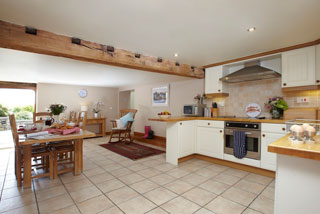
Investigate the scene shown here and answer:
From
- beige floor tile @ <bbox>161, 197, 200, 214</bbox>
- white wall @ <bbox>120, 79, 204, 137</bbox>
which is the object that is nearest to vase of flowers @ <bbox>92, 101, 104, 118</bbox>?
white wall @ <bbox>120, 79, 204, 137</bbox>

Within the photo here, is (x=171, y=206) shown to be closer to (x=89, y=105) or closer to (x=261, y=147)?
(x=261, y=147)

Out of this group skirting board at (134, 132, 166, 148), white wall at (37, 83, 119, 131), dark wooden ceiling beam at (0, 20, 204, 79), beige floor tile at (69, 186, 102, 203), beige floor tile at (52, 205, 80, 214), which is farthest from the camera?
white wall at (37, 83, 119, 131)

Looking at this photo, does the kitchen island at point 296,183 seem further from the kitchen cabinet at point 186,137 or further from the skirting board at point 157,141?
the skirting board at point 157,141

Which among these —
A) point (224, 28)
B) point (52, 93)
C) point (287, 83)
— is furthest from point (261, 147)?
point (52, 93)

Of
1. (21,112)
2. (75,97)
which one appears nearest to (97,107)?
(75,97)

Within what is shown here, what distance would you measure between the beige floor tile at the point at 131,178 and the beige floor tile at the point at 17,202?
3.64 ft

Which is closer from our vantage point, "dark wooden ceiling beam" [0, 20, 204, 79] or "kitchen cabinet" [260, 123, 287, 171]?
"dark wooden ceiling beam" [0, 20, 204, 79]

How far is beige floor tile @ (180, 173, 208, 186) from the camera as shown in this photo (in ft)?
7.99

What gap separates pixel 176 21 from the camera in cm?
186

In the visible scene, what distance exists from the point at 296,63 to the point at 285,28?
34.2 inches

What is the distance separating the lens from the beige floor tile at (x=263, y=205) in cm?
176

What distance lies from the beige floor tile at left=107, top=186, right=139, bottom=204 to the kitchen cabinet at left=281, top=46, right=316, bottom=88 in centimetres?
288

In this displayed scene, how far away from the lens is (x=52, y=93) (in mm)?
5773

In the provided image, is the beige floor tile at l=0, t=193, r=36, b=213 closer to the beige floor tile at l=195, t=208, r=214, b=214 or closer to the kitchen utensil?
the beige floor tile at l=195, t=208, r=214, b=214
